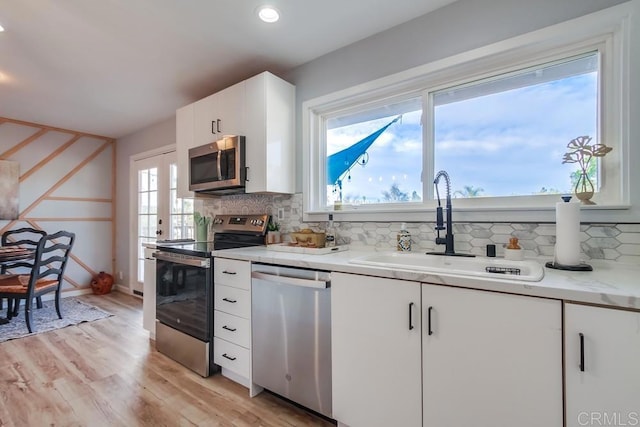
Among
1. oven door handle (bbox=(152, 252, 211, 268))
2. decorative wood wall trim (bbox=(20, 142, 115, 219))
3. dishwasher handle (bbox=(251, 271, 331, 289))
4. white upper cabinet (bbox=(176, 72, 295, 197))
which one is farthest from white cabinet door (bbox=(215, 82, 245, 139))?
decorative wood wall trim (bbox=(20, 142, 115, 219))

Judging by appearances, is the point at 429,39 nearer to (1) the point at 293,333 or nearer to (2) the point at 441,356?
(2) the point at 441,356

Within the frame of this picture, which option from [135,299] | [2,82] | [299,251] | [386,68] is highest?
[2,82]

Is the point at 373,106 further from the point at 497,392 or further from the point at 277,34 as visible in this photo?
the point at 497,392

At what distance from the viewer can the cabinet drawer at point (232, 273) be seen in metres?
1.94

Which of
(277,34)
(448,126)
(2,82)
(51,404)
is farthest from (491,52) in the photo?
(2,82)

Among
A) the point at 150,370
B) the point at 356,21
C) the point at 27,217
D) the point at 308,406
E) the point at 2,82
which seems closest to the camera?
the point at 308,406

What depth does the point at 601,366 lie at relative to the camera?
950 millimetres

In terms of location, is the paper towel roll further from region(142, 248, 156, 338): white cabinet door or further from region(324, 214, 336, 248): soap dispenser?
region(142, 248, 156, 338): white cabinet door

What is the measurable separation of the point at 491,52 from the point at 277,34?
1.36 m

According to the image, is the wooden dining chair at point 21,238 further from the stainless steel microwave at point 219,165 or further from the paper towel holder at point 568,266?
the paper towel holder at point 568,266

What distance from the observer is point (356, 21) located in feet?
6.53

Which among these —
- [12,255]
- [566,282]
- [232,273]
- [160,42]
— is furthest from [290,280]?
[12,255]

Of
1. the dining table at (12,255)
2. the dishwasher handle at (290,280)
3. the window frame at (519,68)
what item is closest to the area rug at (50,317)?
the dining table at (12,255)

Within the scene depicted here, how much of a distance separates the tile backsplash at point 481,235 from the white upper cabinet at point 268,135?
28 centimetres
